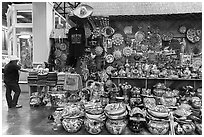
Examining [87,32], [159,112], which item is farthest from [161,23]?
[159,112]

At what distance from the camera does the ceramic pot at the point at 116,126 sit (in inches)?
119

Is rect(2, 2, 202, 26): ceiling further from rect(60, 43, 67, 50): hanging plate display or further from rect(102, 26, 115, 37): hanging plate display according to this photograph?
rect(60, 43, 67, 50): hanging plate display

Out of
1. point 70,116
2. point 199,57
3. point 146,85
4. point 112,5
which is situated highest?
point 112,5

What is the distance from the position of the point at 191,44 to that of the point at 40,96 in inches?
166

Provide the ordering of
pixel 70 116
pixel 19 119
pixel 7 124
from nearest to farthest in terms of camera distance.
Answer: pixel 70 116 → pixel 7 124 → pixel 19 119

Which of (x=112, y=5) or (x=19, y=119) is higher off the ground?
(x=112, y=5)

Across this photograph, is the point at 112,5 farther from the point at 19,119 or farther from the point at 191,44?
the point at 19,119

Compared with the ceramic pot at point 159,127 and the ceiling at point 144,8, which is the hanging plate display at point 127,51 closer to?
the ceiling at point 144,8

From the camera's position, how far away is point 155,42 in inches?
200

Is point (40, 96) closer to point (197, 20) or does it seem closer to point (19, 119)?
point (19, 119)

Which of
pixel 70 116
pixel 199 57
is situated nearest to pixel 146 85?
pixel 199 57

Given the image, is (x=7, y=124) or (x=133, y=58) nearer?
(x=7, y=124)

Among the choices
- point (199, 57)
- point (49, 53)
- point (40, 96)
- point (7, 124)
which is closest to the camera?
point (7, 124)

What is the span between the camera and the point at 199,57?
488 cm
